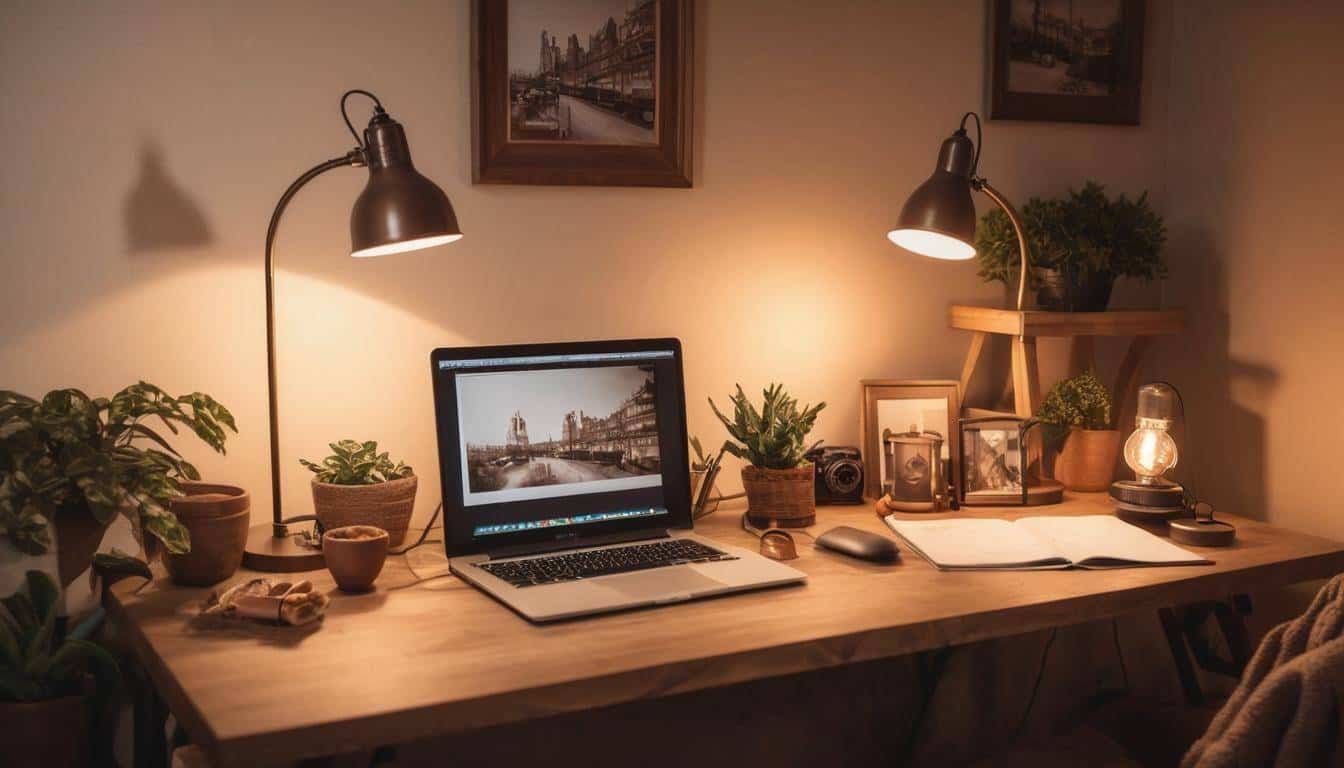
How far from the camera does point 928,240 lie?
2.04m

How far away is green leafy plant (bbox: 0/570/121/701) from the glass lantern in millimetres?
1633

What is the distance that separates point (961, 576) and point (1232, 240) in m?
1.19

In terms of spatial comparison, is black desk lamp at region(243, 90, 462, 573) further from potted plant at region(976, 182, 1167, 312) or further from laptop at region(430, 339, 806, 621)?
potted plant at region(976, 182, 1167, 312)

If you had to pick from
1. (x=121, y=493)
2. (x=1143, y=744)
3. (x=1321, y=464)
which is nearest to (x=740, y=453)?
(x=1143, y=744)

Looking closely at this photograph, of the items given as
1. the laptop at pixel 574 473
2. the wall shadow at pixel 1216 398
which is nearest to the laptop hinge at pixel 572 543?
the laptop at pixel 574 473

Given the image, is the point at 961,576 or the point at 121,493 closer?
the point at 121,493

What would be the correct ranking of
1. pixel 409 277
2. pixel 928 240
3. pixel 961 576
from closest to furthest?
pixel 961 576, pixel 409 277, pixel 928 240

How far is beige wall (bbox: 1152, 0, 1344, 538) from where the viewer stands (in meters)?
2.21

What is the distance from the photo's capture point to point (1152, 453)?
1992 millimetres

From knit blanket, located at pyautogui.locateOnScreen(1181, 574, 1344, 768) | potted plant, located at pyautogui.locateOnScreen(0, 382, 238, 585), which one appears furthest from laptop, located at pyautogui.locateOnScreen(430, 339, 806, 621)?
knit blanket, located at pyautogui.locateOnScreen(1181, 574, 1344, 768)

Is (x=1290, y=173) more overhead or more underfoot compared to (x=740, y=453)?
more overhead

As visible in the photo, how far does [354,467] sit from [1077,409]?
1353 mm

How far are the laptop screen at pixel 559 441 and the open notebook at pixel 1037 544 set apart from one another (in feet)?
1.35

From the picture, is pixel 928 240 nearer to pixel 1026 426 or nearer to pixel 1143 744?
pixel 1026 426
